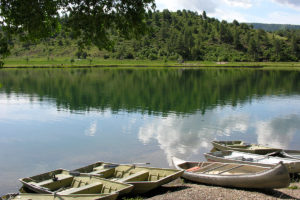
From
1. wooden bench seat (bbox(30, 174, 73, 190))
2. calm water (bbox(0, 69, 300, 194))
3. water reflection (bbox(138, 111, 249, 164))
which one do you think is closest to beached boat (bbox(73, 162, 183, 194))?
wooden bench seat (bbox(30, 174, 73, 190))

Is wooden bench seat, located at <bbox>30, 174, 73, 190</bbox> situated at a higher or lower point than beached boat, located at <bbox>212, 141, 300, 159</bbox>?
lower

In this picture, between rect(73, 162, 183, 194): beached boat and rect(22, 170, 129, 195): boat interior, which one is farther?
rect(73, 162, 183, 194): beached boat

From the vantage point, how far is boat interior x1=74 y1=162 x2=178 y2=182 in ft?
68.6

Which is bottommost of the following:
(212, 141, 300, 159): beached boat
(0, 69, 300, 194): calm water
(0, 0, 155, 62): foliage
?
(0, 69, 300, 194): calm water

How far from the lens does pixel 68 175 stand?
21.5m

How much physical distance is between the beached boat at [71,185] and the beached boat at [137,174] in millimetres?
828

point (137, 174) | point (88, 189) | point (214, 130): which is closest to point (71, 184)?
point (88, 189)

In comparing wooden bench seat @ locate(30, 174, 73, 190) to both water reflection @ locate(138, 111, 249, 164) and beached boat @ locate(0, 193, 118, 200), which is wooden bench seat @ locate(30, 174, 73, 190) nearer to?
beached boat @ locate(0, 193, 118, 200)

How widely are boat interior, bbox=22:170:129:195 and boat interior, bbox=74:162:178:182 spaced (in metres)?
0.96

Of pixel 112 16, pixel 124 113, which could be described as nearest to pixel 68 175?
pixel 112 16

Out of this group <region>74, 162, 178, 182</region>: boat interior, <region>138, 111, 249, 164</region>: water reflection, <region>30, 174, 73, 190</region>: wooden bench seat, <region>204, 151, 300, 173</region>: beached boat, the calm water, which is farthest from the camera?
<region>138, 111, 249, 164</region>: water reflection

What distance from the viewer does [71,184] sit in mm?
20844

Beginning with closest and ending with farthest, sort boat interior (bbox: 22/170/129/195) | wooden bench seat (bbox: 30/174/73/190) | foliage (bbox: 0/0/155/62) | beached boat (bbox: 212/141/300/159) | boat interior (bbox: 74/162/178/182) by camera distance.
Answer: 1. foliage (bbox: 0/0/155/62)
2. boat interior (bbox: 22/170/129/195)
3. wooden bench seat (bbox: 30/174/73/190)
4. boat interior (bbox: 74/162/178/182)
5. beached boat (bbox: 212/141/300/159)

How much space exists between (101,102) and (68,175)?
40.5m
